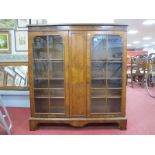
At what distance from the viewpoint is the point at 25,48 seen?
13.6 ft

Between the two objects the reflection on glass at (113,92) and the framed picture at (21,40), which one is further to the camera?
the framed picture at (21,40)

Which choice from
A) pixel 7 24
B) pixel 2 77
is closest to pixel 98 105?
pixel 2 77

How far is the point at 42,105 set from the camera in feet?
10.0

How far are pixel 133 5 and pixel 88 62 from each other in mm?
1015

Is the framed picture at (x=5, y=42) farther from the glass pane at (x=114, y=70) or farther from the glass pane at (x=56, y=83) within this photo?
the glass pane at (x=114, y=70)

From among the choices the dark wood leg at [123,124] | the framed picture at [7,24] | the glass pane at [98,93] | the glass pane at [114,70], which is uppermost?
the framed picture at [7,24]

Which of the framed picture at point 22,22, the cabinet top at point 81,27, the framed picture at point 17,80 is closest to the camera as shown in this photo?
the cabinet top at point 81,27

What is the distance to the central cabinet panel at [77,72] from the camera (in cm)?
284

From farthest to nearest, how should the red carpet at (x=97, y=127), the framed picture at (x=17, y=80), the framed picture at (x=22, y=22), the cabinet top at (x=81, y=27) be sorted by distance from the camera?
the framed picture at (x=17, y=80) → the framed picture at (x=22, y=22) → the red carpet at (x=97, y=127) → the cabinet top at (x=81, y=27)

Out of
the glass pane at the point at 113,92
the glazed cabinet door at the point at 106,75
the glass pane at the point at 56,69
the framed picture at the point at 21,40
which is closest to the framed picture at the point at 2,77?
the framed picture at the point at 21,40

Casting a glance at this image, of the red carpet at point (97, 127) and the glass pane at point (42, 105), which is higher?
the glass pane at point (42, 105)

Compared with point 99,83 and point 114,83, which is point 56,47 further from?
point 114,83

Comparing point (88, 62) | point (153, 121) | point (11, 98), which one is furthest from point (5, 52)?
point (153, 121)

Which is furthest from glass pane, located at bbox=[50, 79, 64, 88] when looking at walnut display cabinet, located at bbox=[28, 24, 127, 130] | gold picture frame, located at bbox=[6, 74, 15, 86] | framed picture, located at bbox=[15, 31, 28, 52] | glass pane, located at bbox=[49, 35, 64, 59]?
gold picture frame, located at bbox=[6, 74, 15, 86]
